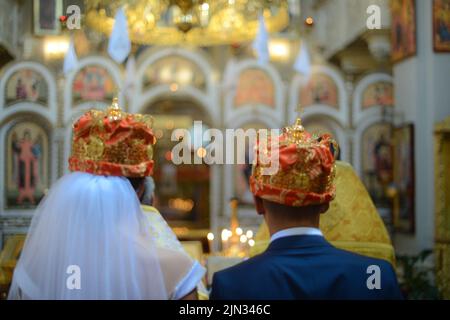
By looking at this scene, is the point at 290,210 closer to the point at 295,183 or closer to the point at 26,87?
the point at 295,183

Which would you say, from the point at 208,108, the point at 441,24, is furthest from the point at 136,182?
the point at 208,108

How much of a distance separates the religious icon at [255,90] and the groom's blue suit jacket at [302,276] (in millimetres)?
8757

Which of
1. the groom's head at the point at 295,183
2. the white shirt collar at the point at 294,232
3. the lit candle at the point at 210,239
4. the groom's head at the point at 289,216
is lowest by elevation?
the lit candle at the point at 210,239

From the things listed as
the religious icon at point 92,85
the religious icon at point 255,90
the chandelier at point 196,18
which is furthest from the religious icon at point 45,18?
the religious icon at point 255,90

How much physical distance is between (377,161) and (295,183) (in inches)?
322

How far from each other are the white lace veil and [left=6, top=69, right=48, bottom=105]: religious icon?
26.2ft

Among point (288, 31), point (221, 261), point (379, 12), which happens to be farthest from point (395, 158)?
point (221, 261)

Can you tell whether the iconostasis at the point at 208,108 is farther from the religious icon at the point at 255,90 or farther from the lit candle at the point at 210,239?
the lit candle at the point at 210,239

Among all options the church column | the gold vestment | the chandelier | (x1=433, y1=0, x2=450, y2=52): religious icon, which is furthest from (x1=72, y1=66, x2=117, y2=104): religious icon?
the gold vestment

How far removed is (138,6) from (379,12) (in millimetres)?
3128

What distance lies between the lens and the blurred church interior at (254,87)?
8.20m

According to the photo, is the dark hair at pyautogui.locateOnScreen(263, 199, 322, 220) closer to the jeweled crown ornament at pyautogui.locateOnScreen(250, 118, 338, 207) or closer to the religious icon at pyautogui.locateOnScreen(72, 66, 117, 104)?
the jeweled crown ornament at pyautogui.locateOnScreen(250, 118, 338, 207)

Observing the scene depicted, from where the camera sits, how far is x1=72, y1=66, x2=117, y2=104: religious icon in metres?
10.6
